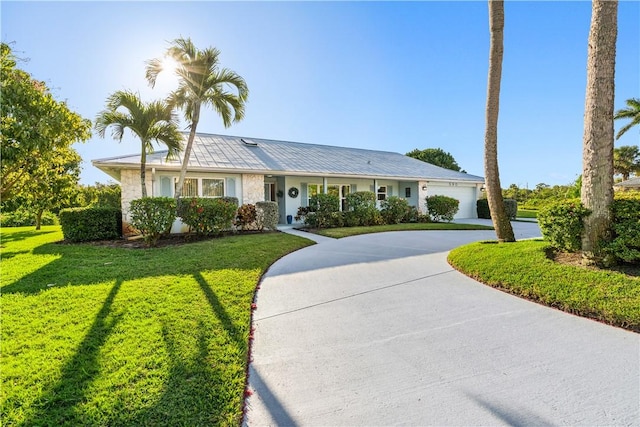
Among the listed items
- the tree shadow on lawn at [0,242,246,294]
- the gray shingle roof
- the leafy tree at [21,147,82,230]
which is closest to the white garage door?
the gray shingle roof

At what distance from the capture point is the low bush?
9.00 m

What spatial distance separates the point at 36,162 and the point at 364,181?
1471cm

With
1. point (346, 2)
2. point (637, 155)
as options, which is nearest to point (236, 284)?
point (346, 2)

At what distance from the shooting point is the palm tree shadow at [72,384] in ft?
6.92

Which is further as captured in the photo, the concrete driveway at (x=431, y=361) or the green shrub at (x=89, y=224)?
the green shrub at (x=89, y=224)

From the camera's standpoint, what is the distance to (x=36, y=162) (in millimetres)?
9938

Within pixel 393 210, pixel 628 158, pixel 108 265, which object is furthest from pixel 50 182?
pixel 628 158

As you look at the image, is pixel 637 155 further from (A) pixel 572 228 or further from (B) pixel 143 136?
(B) pixel 143 136

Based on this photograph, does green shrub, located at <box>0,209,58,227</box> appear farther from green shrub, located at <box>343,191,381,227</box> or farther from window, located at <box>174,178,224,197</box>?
green shrub, located at <box>343,191,381,227</box>

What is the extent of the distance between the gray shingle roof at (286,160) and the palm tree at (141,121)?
1.18m

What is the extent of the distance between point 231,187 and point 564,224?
11.5 meters

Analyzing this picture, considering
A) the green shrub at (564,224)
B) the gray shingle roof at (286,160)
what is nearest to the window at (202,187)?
the gray shingle roof at (286,160)

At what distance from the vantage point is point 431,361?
9.37 ft

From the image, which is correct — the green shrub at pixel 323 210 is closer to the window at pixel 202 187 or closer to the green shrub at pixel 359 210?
the green shrub at pixel 359 210
